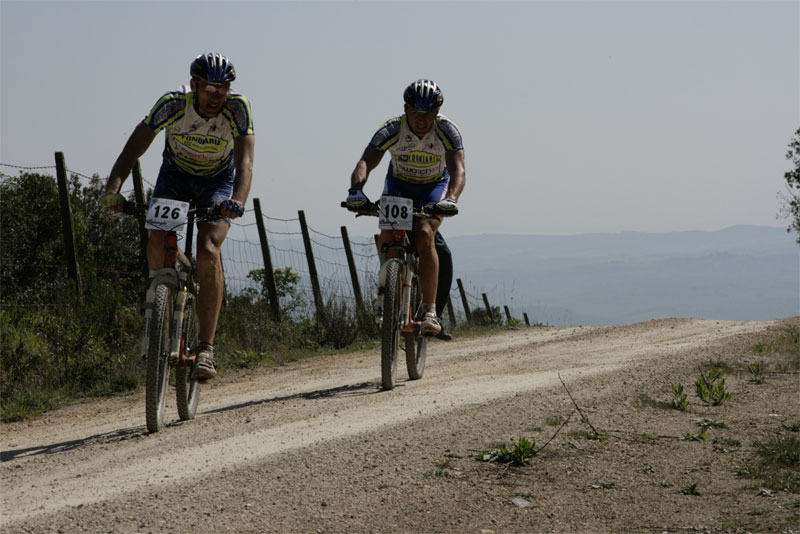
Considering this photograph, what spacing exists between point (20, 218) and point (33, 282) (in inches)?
118

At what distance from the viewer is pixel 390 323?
23.2 ft

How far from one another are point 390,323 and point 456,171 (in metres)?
1.54

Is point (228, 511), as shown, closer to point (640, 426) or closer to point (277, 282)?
point (640, 426)

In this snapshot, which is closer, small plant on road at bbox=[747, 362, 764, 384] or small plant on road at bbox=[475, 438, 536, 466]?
small plant on road at bbox=[475, 438, 536, 466]

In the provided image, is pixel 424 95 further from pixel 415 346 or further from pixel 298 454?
pixel 298 454

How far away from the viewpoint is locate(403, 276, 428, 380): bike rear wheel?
7578 mm

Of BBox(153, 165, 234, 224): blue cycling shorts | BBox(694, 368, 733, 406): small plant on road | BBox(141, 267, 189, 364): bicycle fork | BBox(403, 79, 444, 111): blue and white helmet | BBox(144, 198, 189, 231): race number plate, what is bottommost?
BBox(694, 368, 733, 406): small plant on road

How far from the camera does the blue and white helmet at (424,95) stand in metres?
7.31

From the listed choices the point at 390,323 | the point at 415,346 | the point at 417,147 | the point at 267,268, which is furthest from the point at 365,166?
the point at 267,268

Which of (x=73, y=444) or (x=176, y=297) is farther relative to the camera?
(x=73, y=444)

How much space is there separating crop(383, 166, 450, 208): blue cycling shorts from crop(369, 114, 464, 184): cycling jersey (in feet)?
0.14

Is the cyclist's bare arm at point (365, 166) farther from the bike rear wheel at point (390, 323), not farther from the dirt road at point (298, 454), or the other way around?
the dirt road at point (298, 454)

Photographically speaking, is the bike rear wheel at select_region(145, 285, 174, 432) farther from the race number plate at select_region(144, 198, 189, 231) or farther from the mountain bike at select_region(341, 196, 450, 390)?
the mountain bike at select_region(341, 196, 450, 390)

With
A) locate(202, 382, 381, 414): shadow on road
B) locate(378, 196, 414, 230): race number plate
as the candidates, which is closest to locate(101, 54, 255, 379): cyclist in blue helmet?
locate(202, 382, 381, 414): shadow on road
